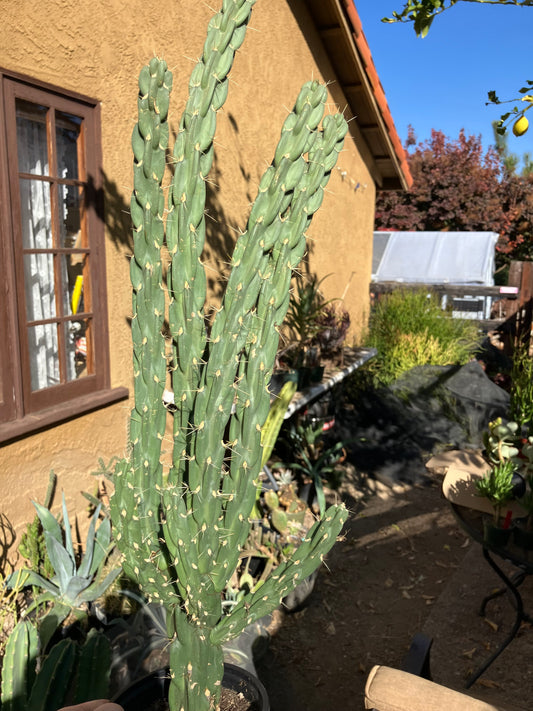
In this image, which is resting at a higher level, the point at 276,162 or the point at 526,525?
the point at 276,162

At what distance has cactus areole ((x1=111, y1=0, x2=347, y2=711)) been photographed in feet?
6.27

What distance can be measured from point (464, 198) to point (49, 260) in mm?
16871

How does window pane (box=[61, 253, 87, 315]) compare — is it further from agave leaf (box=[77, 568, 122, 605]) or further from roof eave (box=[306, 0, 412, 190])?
roof eave (box=[306, 0, 412, 190])

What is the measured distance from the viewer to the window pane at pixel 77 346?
3.64m

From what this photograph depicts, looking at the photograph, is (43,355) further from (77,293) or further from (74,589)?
(74,589)

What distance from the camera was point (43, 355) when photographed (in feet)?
11.3

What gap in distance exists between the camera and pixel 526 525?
9.37 feet

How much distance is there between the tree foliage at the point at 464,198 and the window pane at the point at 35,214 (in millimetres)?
16225

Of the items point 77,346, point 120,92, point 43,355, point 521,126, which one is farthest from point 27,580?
point 521,126

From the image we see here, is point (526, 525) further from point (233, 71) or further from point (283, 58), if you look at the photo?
point (283, 58)

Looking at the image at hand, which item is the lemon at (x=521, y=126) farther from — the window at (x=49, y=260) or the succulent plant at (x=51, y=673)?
the succulent plant at (x=51, y=673)

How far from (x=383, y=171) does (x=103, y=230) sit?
6.67 metres

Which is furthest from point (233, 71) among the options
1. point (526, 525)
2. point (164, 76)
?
point (526, 525)

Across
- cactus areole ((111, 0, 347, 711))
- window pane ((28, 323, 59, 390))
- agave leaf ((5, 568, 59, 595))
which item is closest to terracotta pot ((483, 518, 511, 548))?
cactus areole ((111, 0, 347, 711))
